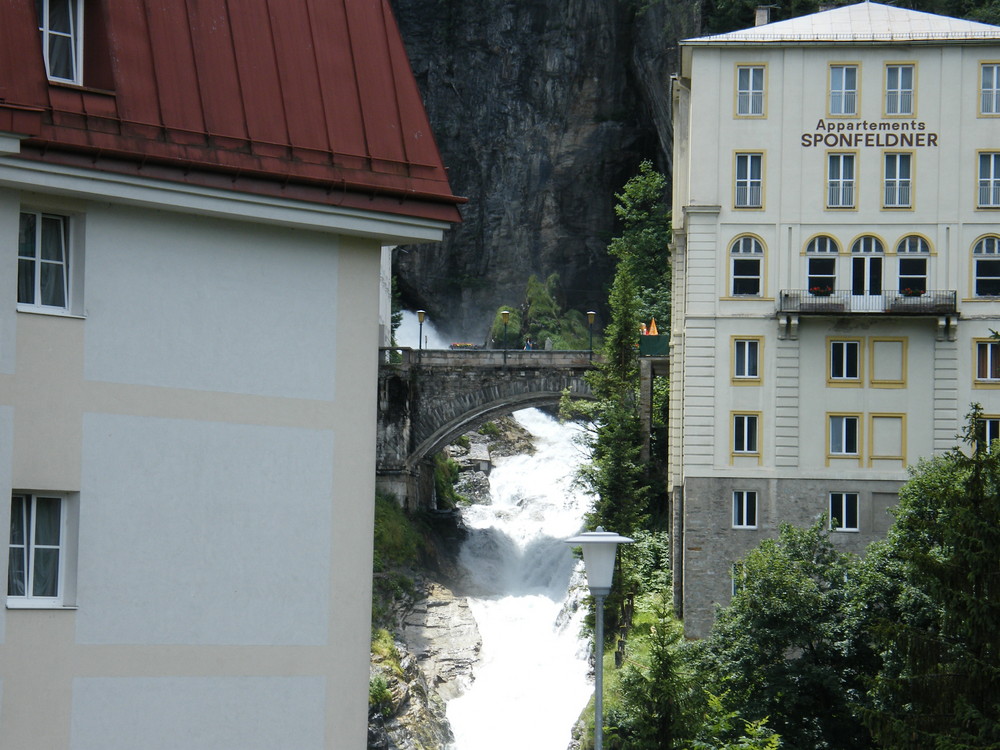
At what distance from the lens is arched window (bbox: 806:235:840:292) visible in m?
65.4

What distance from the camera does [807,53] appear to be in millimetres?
65688

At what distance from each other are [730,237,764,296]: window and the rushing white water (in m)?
18.4

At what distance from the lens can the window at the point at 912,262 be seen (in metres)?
65.2

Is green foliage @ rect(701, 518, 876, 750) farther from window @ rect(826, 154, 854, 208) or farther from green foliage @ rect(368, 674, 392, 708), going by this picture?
window @ rect(826, 154, 854, 208)

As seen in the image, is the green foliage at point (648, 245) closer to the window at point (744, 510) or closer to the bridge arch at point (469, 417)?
the bridge arch at point (469, 417)

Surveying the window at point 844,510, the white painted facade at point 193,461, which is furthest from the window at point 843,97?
the white painted facade at point 193,461

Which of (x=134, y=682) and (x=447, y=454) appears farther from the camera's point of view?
(x=447, y=454)

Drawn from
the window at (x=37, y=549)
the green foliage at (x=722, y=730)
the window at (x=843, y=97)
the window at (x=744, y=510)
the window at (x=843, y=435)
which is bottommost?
the green foliage at (x=722, y=730)

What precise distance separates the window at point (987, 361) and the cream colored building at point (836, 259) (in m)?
0.05

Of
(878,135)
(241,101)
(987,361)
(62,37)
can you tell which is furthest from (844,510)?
(62,37)

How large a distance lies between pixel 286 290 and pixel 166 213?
1.64 metres

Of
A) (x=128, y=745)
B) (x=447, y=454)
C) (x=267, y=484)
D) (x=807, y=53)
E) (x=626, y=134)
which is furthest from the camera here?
(x=626, y=134)

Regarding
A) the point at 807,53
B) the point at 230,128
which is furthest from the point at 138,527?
the point at 807,53

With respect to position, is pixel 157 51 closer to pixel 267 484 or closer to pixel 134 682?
pixel 267 484
